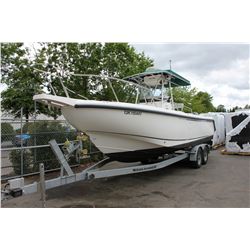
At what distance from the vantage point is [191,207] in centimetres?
446

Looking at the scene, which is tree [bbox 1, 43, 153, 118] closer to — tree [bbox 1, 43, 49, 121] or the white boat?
tree [bbox 1, 43, 49, 121]

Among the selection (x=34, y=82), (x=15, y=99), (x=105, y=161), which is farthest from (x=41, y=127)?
(x=15, y=99)

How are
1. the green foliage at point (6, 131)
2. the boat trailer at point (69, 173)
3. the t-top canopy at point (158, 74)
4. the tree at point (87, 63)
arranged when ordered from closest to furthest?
the boat trailer at point (69, 173)
the green foliage at point (6, 131)
the t-top canopy at point (158, 74)
the tree at point (87, 63)

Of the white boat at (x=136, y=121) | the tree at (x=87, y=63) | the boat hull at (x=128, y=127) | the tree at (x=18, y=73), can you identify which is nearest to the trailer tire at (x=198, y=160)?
the white boat at (x=136, y=121)

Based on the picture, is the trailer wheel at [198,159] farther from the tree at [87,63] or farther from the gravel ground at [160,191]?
the tree at [87,63]

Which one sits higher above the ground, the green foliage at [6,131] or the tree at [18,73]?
the tree at [18,73]

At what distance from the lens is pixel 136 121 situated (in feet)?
16.7

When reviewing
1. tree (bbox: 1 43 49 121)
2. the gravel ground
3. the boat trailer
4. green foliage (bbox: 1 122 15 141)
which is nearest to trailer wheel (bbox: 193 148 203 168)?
the boat trailer

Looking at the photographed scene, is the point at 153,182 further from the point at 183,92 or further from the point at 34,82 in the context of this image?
the point at 183,92

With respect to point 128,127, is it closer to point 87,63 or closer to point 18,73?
point 87,63

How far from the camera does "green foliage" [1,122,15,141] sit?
21.3 ft

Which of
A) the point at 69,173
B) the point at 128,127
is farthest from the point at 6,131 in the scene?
the point at 128,127

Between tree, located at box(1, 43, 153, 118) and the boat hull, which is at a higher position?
tree, located at box(1, 43, 153, 118)

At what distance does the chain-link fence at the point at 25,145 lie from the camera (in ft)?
21.5
